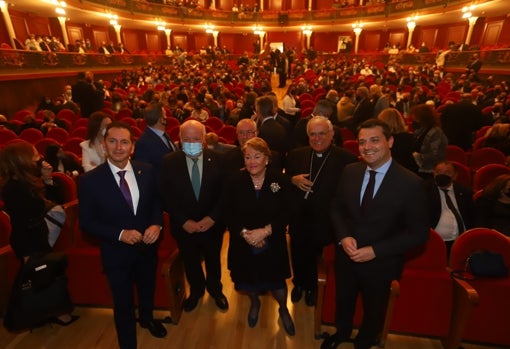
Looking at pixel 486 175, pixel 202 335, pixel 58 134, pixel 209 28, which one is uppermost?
pixel 209 28

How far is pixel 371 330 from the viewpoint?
2172mm

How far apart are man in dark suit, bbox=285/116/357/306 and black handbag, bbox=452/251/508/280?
100 centimetres

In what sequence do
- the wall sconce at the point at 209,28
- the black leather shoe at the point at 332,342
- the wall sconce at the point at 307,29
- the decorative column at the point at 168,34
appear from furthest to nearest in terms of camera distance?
the wall sconce at the point at 307,29 → the wall sconce at the point at 209,28 → the decorative column at the point at 168,34 → the black leather shoe at the point at 332,342

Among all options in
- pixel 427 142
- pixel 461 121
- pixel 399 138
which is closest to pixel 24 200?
pixel 399 138

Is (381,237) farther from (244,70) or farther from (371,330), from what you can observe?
(244,70)

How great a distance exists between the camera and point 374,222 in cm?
195

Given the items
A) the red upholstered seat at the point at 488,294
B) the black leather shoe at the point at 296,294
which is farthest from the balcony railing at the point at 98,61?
the red upholstered seat at the point at 488,294

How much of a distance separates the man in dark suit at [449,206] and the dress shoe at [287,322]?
4.90 feet

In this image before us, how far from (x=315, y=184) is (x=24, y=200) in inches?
85.8

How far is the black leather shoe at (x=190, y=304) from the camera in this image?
2.89 metres

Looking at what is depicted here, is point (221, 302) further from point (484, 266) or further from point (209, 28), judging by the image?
point (209, 28)

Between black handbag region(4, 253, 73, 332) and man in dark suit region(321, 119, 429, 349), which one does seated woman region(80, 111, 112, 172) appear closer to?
black handbag region(4, 253, 73, 332)

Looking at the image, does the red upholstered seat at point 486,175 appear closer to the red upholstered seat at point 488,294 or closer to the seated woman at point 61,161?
the red upholstered seat at point 488,294

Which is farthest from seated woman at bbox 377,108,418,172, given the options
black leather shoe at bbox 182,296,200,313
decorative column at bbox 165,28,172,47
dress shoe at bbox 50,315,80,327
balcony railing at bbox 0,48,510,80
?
decorative column at bbox 165,28,172,47
